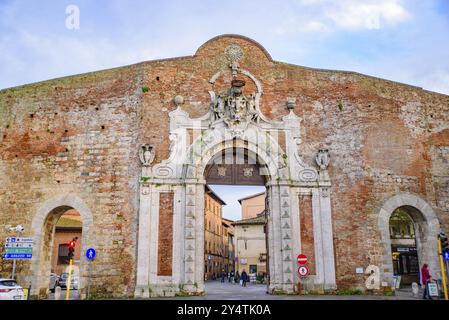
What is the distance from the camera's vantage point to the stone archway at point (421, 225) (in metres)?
15.0

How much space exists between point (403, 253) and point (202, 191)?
49.9ft

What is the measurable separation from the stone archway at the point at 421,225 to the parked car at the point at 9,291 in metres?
12.0

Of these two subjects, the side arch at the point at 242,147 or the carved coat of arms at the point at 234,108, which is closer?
the side arch at the point at 242,147

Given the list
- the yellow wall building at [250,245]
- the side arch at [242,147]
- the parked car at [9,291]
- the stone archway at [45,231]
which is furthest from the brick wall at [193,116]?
the yellow wall building at [250,245]

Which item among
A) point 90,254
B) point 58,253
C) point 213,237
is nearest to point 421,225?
point 90,254

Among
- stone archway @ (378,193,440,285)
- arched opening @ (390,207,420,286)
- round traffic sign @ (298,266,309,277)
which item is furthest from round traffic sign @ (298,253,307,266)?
arched opening @ (390,207,420,286)

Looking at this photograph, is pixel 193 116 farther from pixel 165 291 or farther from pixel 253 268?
pixel 253 268

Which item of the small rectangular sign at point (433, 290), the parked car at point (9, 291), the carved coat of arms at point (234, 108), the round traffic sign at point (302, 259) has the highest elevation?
the carved coat of arms at point (234, 108)

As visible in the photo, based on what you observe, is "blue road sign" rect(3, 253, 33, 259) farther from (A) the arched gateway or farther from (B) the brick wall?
(A) the arched gateway

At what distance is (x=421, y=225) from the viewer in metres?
15.8

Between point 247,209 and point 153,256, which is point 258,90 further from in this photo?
point 247,209

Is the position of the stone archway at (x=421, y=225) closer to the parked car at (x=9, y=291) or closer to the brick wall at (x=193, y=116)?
the brick wall at (x=193, y=116)
